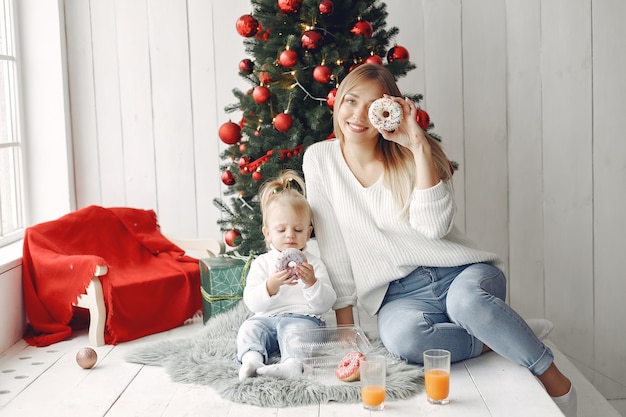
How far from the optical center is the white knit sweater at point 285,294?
8.22 ft

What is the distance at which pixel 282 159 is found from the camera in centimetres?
281

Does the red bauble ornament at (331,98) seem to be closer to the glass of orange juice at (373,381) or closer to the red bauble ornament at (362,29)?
the red bauble ornament at (362,29)

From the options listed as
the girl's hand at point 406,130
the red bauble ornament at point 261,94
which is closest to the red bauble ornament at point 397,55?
the girl's hand at point 406,130

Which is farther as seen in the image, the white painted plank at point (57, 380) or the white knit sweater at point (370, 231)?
the white knit sweater at point (370, 231)

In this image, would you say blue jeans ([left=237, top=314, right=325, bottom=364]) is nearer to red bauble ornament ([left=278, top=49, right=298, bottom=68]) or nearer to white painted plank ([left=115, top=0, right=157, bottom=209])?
red bauble ornament ([left=278, top=49, right=298, bottom=68])

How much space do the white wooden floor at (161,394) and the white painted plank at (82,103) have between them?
3.62ft

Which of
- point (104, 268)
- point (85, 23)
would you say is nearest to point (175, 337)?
point (104, 268)

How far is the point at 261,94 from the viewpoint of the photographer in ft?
8.96

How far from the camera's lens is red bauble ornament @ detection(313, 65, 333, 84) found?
2651mm

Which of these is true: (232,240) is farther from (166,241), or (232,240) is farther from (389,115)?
(389,115)

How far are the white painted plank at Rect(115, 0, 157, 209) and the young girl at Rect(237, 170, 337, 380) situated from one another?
1039 mm

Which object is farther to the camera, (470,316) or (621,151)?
(621,151)

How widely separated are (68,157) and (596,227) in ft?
7.94

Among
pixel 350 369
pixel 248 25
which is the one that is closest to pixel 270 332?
pixel 350 369
